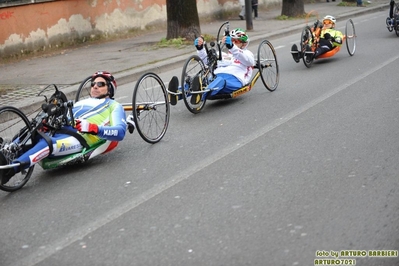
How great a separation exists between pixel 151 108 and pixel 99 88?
0.79m

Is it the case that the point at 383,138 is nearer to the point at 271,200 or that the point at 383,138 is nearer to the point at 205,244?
the point at 271,200

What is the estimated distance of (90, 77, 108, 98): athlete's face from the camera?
7.47 m

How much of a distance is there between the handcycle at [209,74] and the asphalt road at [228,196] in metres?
0.31

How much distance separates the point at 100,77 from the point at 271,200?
2.77 m

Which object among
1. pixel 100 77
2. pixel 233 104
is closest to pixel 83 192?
pixel 100 77

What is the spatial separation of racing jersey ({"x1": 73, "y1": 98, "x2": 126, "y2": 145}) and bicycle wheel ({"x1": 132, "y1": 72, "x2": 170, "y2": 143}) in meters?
0.41

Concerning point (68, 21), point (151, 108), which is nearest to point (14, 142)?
point (151, 108)

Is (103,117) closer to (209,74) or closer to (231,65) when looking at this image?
(209,74)

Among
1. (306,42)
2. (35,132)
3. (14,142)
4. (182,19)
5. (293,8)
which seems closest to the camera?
(14,142)

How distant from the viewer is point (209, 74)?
9695 mm

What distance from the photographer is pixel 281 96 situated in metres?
10.5

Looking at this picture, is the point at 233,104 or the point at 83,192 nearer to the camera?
the point at 83,192

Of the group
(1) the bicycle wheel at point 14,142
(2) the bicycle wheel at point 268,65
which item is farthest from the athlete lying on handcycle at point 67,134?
(2) the bicycle wheel at point 268,65

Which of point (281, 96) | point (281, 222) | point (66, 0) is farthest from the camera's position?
point (66, 0)
